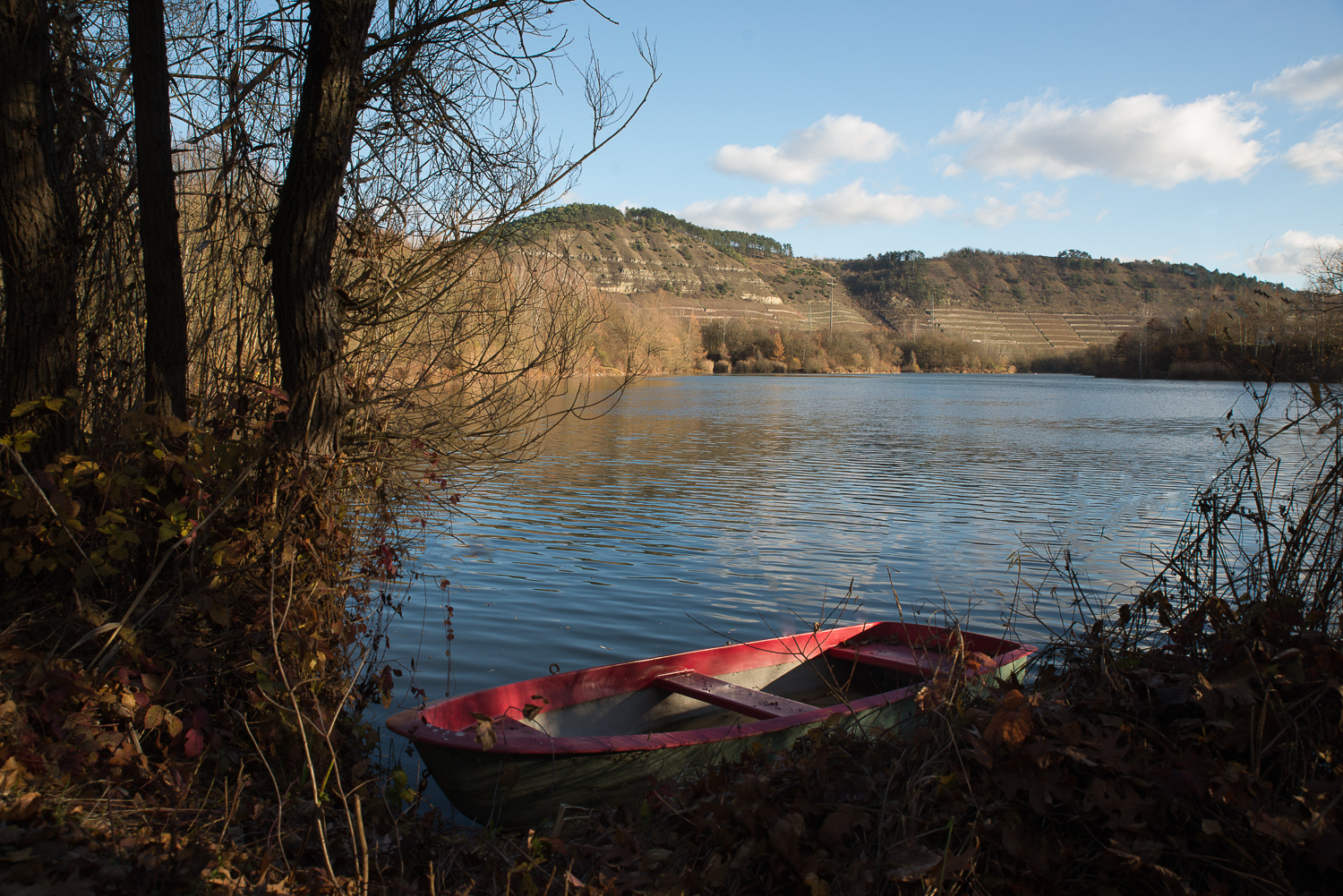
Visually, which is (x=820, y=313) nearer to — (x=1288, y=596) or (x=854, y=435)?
A: (x=854, y=435)

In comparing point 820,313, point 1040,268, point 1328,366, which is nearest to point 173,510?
point 1328,366

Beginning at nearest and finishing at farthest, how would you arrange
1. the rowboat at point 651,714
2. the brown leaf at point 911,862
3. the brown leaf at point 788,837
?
the brown leaf at point 911,862, the brown leaf at point 788,837, the rowboat at point 651,714

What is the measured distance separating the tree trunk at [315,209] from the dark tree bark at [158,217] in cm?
61

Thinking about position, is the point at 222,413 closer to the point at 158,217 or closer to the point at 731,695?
the point at 158,217

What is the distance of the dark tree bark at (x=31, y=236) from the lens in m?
4.21

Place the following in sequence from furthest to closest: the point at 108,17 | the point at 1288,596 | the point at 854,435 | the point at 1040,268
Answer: the point at 1040,268 → the point at 854,435 → the point at 108,17 → the point at 1288,596

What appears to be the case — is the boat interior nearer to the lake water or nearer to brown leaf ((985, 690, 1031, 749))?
the lake water

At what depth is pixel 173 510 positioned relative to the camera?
404 centimetres

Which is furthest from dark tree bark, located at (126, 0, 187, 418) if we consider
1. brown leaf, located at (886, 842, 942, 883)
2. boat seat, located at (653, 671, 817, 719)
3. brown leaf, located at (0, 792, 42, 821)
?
brown leaf, located at (886, 842, 942, 883)

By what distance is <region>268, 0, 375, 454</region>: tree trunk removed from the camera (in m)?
4.33

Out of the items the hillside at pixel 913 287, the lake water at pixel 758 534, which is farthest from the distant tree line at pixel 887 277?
the lake water at pixel 758 534

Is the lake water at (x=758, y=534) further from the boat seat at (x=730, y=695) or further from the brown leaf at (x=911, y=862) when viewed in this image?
the brown leaf at (x=911, y=862)

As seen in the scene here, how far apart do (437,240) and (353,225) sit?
1.88ft

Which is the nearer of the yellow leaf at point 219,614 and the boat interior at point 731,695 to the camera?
the yellow leaf at point 219,614
